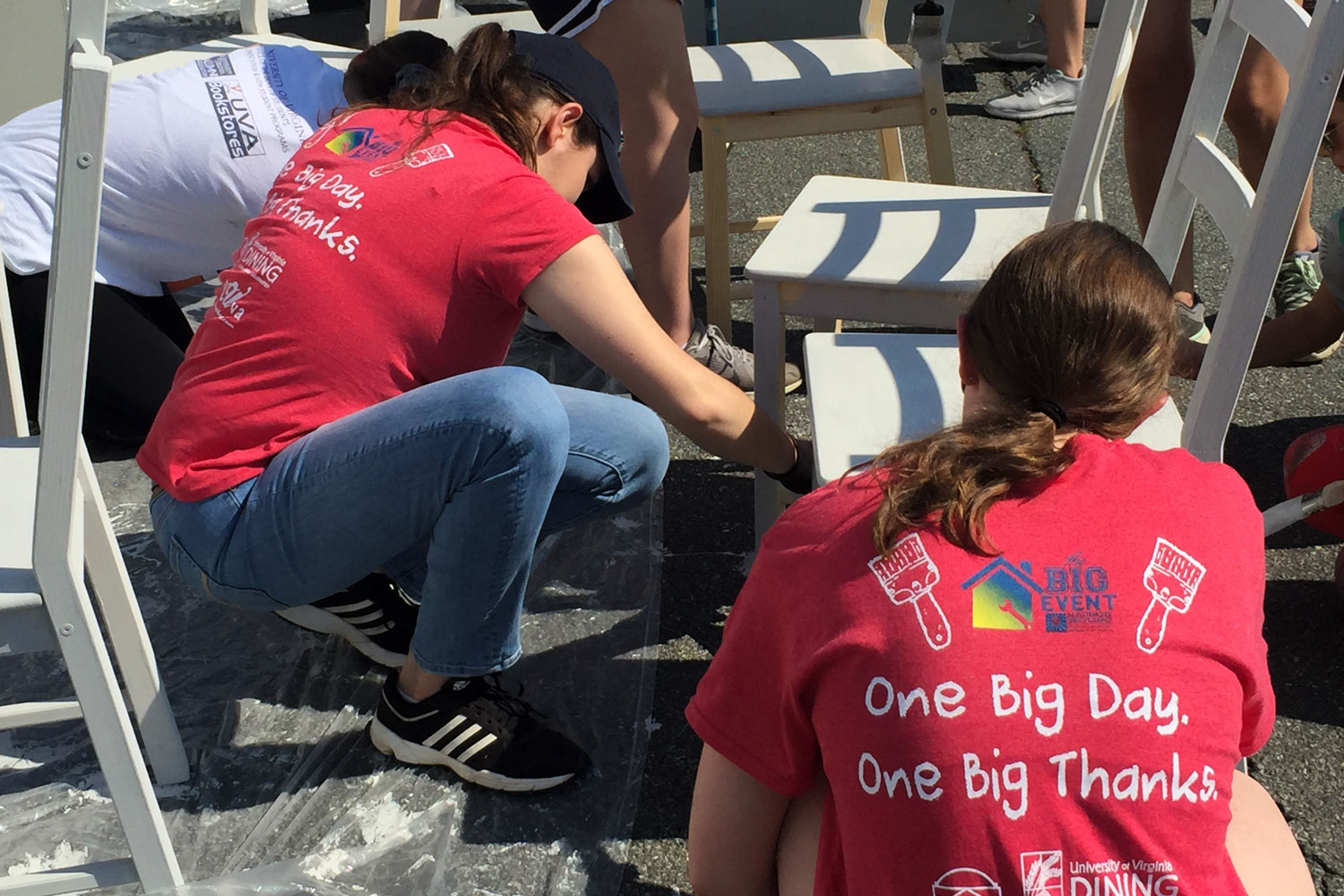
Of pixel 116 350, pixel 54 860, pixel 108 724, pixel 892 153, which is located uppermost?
pixel 892 153

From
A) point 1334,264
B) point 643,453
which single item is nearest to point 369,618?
point 643,453

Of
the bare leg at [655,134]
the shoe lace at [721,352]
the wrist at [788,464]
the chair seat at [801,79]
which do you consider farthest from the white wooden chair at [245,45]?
the wrist at [788,464]

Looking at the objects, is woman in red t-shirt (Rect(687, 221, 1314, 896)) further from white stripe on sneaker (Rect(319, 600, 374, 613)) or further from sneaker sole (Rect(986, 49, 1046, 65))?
sneaker sole (Rect(986, 49, 1046, 65))

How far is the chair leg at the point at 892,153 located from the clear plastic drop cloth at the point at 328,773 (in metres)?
1.05

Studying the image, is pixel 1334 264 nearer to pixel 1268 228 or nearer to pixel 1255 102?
pixel 1255 102

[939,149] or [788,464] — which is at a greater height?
[939,149]

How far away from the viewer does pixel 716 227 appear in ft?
7.95

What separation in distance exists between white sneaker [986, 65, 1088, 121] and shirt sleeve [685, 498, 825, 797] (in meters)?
2.87

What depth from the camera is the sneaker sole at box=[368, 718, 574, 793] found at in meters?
1.58

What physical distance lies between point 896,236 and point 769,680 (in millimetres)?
985

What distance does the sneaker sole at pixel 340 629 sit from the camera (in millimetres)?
1736

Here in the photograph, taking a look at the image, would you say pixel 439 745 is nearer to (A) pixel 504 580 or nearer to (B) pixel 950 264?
(A) pixel 504 580

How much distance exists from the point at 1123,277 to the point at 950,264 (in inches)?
29.3

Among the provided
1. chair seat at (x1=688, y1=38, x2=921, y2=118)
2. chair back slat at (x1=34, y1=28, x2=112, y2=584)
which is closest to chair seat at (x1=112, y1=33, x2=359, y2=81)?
chair seat at (x1=688, y1=38, x2=921, y2=118)
